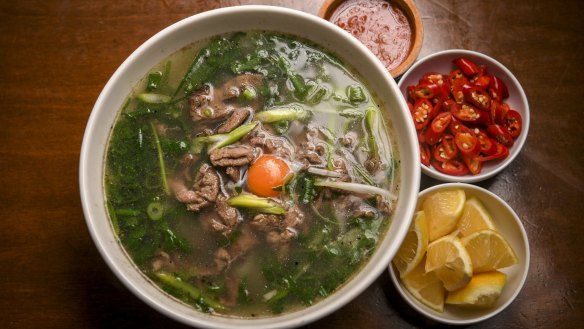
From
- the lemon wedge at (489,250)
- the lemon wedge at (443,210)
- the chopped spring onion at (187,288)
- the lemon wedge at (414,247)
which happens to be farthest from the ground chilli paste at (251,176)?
the lemon wedge at (489,250)

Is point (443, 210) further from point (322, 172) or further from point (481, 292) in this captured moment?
point (322, 172)

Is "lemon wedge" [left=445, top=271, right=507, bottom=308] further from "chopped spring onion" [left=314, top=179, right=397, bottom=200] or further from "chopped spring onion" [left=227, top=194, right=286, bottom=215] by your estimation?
"chopped spring onion" [left=227, top=194, right=286, bottom=215]

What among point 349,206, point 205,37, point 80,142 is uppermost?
point 205,37

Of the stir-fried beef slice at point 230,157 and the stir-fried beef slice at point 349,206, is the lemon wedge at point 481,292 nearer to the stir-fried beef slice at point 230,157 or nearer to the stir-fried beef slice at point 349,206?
the stir-fried beef slice at point 349,206

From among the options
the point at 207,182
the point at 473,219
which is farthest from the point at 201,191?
the point at 473,219

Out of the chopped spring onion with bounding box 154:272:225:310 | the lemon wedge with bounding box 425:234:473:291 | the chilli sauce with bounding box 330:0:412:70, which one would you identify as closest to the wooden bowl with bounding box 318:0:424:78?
the chilli sauce with bounding box 330:0:412:70
